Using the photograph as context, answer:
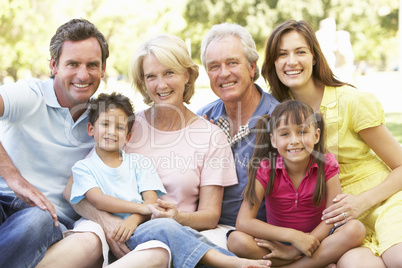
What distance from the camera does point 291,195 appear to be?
2.83 meters

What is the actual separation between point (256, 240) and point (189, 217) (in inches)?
16.9

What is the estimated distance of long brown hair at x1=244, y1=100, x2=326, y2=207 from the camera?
110 inches

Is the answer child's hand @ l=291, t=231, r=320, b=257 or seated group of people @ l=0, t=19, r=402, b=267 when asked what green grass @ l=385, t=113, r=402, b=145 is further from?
child's hand @ l=291, t=231, r=320, b=257

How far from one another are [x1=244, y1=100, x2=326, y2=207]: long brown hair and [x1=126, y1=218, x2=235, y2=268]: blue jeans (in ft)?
1.59

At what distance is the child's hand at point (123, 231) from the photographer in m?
2.60

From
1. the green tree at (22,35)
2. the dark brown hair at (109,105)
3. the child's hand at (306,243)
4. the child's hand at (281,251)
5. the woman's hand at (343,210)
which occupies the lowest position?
the child's hand at (281,251)

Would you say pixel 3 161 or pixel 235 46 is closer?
pixel 3 161

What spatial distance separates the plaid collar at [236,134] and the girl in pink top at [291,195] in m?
0.26

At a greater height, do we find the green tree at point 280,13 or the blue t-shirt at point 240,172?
the green tree at point 280,13

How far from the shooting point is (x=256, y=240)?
8.91 feet

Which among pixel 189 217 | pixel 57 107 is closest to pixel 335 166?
pixel 189 217

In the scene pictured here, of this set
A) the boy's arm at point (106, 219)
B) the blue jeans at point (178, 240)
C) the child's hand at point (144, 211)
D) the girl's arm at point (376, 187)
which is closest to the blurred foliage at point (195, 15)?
the boy's arm at point (106, 219)

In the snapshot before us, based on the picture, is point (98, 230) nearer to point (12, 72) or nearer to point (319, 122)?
point (319, 122)

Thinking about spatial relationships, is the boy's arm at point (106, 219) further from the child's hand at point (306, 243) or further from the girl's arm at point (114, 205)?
the child's hand at point (306, 243)
